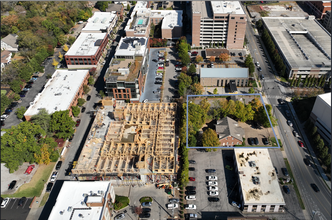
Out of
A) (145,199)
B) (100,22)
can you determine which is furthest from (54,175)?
(100,22)

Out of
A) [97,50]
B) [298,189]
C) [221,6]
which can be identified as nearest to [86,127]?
[97,50]

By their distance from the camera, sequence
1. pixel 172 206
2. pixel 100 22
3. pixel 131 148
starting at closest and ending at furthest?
pixel 172 206
pixel 131 148
pixel 100 22

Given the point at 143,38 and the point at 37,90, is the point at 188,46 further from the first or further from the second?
the point at 37,90

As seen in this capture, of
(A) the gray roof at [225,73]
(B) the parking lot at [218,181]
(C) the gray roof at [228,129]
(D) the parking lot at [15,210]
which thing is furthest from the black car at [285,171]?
(D) the parking lot at [15,210]

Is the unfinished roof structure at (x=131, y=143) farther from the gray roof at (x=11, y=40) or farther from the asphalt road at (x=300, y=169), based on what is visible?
the gray roof at (x=11, y=40)

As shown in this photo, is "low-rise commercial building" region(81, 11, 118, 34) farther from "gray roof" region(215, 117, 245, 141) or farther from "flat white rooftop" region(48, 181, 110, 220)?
"flat white rooftop" region(48, 181, 110, 220)

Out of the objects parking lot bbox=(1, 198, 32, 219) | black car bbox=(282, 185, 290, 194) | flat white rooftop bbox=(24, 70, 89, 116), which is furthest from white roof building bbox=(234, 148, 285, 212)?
flat white rooftop bbox=(24, 70, 89, 116)

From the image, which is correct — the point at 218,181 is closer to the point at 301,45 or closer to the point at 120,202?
the point at 120,202
